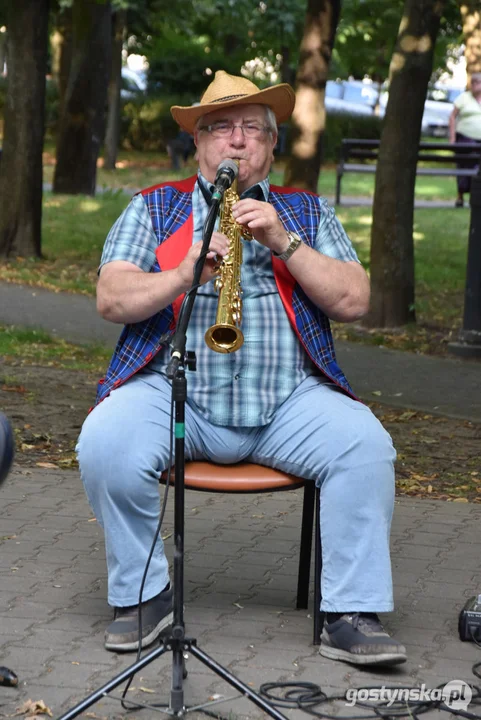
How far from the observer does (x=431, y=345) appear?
10.1m

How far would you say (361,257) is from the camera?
13.5 m

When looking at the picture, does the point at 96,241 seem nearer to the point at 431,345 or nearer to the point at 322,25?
the point at 322,25

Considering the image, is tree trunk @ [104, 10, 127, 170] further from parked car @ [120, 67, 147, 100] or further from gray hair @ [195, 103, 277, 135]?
gray hair @ [195, 103, 277, 135]

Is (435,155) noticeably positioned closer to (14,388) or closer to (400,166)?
(400,166)

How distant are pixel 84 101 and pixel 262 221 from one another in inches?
577

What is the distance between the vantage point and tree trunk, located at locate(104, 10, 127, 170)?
27703mm

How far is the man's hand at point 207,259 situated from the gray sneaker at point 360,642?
1.15 m

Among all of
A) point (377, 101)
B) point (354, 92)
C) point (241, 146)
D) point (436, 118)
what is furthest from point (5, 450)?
point (354, 92)

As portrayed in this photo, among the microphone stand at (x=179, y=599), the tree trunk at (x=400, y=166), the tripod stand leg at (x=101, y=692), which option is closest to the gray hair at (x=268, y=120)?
the microphone stand at (x=179, y=599)

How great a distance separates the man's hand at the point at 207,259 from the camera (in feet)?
12.5

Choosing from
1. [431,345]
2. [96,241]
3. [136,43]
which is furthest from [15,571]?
[136,43]

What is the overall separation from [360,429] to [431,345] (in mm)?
6105

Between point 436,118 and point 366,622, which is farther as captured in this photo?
point 436,118

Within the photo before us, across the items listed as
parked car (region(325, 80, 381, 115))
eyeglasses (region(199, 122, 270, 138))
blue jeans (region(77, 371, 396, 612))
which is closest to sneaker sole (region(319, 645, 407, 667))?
blue jeans (region(77, 371, 396, 612))
